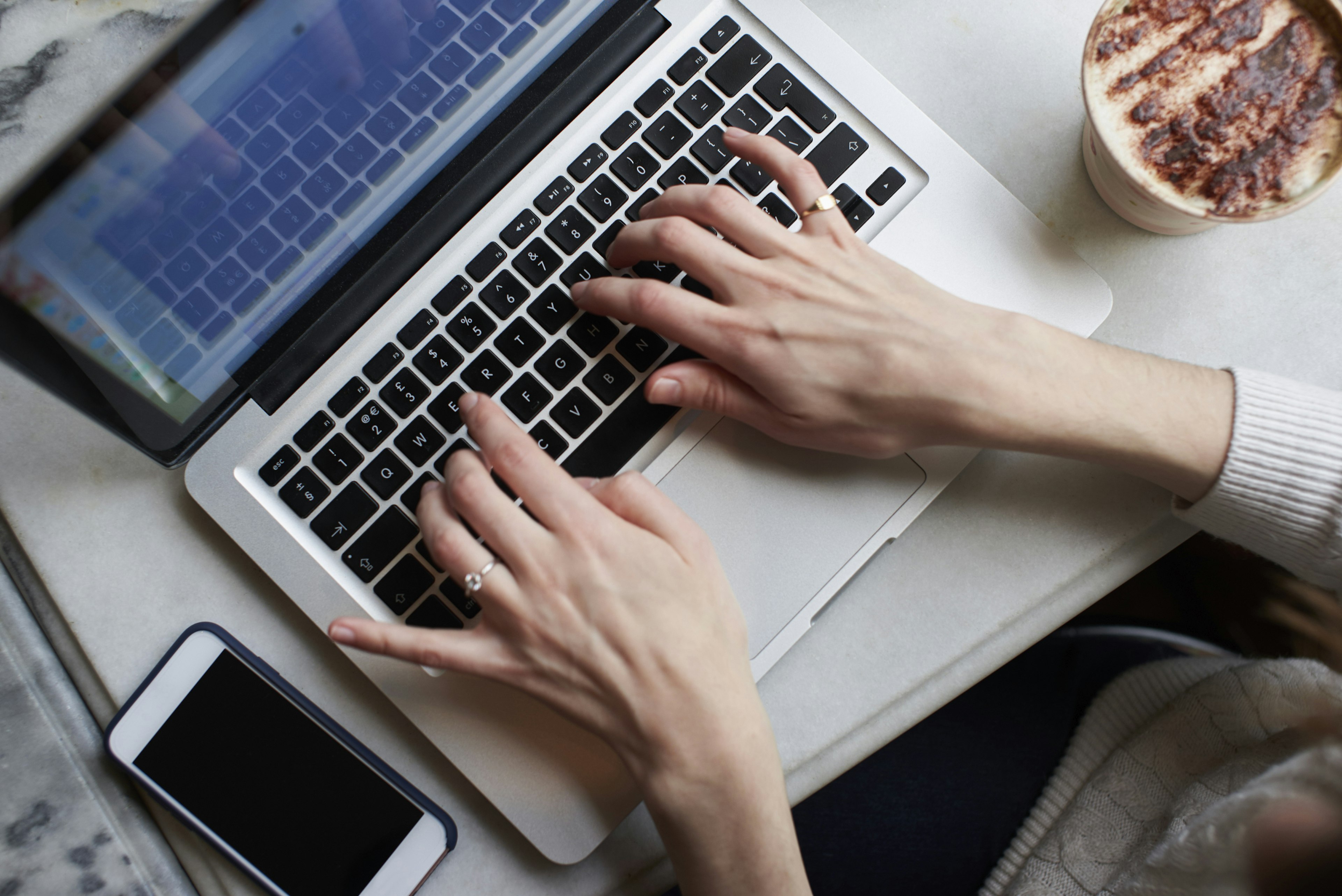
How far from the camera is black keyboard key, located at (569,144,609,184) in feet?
1.94

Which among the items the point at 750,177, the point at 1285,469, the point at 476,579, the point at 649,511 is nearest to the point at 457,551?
the point at 476,579

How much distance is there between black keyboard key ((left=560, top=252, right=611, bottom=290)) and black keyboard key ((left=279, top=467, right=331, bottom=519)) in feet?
0.74

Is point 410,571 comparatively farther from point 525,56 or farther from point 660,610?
point 525,56

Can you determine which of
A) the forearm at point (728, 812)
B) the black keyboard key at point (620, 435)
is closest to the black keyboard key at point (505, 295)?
the black keyboard key at point (620, 435)

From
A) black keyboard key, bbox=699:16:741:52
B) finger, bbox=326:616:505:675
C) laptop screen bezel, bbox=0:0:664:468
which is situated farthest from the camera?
black keyboard key, bbox=699:16:741:52

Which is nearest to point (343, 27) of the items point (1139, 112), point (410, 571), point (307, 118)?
point (307, 118)

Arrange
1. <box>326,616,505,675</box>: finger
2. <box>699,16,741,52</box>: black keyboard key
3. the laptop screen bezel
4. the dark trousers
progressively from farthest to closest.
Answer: the dark trousers → <box>699,16,741,52</box>: black keyboard key → <box>326,616,505,675</box>: finger → the laptop screen bezel

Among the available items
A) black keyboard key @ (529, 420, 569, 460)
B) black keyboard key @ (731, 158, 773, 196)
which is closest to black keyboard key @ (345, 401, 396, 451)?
black keyboard key @ (529, 420, 569, 460)

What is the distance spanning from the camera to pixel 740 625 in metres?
0.54

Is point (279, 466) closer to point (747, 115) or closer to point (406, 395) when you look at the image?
point (406, 395)

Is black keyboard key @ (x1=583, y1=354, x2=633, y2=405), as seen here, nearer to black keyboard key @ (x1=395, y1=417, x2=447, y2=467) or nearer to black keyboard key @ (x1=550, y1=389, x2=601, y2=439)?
black keyboard key @ (x1=550, y1=389, x2=601, y2=439)

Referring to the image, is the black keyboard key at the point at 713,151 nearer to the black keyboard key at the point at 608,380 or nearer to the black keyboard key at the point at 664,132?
the black keyboard key at the point at 664,132

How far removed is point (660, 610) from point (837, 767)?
211mm

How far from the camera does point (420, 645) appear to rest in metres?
0.50
